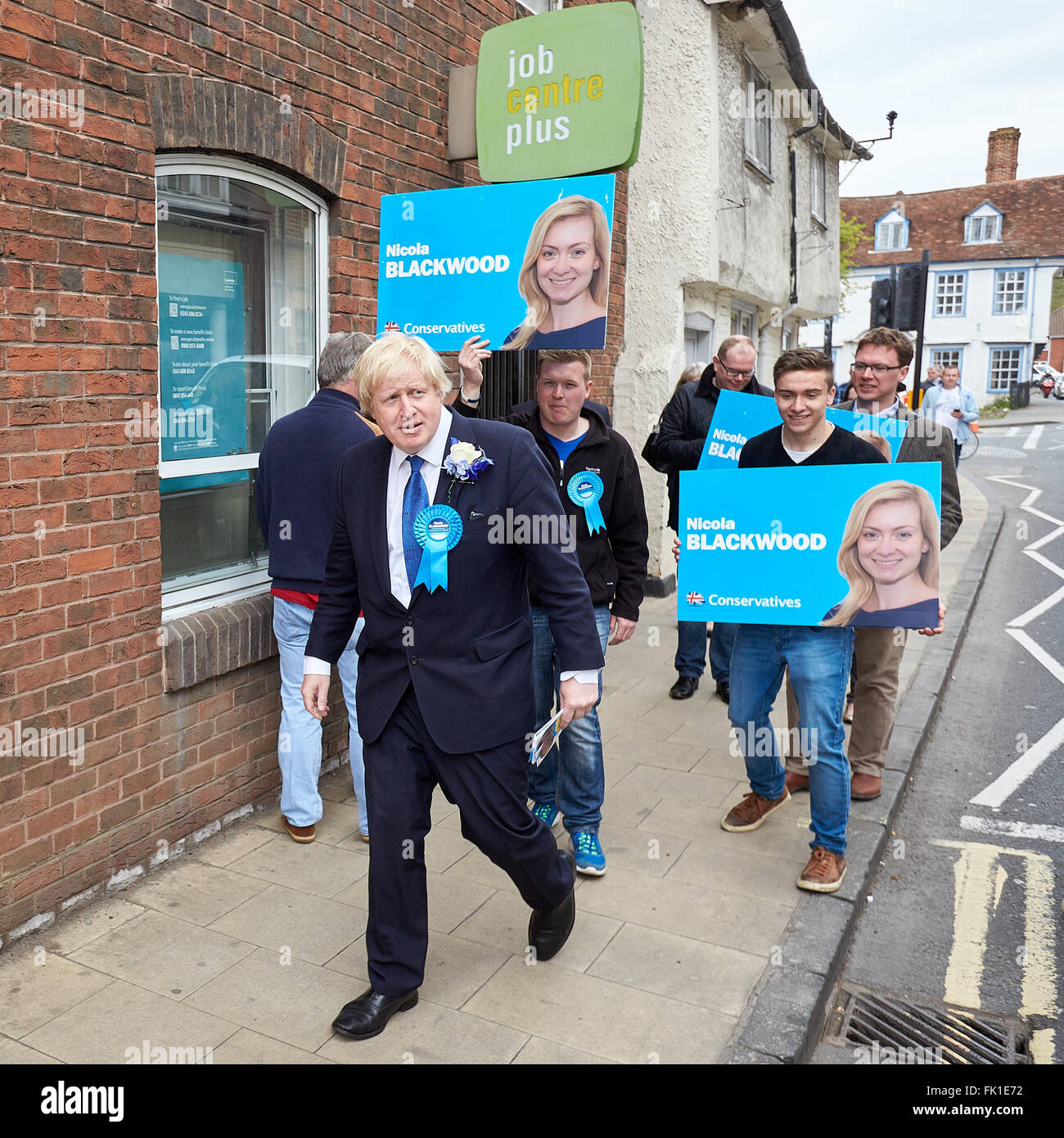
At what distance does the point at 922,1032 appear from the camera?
346 centimetres

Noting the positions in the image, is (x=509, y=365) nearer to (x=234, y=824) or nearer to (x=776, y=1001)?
(x=234, y=824)

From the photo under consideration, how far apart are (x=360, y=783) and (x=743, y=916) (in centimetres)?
170

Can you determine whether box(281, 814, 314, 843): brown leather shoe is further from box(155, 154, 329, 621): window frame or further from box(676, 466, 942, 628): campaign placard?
box(676, 466, 942, 628): campaign placard

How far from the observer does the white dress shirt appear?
10.1 feet

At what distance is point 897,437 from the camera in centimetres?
496

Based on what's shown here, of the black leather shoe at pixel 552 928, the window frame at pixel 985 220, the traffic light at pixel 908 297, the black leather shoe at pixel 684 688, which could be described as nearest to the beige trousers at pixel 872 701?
the black leather shoe at pixel 684 688

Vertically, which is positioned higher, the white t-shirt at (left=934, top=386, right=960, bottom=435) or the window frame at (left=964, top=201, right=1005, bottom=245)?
the window frame at (left=964, top=201, right=1005, bottom=245)

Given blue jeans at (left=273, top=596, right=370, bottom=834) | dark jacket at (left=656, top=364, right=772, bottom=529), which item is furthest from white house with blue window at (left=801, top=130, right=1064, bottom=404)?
blue jeans at (left=273, top=596, right=370, bottom=834)

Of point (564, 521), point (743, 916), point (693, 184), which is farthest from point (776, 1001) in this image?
point (693, 184)

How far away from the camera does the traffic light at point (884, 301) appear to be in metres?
11.8

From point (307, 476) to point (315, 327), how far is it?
1.31 m

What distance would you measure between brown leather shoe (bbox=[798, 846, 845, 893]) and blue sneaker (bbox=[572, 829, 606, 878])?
807 mm

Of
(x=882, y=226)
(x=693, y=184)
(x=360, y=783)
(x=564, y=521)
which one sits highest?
(x=882, y=226)

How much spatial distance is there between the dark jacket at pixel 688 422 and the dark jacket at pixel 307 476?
2.60 m
